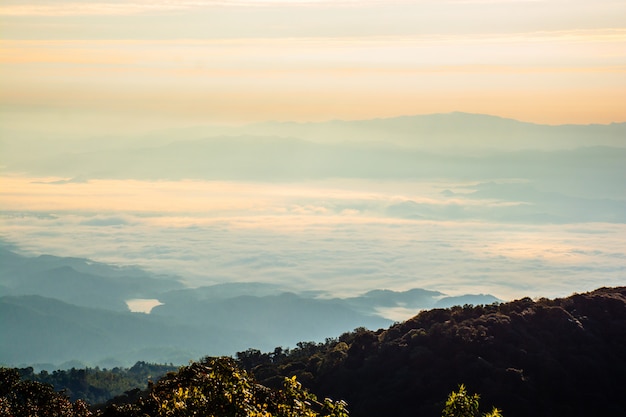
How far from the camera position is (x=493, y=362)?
67.0m

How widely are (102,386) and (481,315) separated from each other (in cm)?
8948

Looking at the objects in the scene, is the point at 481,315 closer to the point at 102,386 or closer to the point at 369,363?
the point at 369,363

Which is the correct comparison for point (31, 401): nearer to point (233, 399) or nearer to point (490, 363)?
point (233, 399)

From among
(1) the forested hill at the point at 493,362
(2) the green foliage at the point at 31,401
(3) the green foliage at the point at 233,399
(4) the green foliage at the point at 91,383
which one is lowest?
(4) the green foliage at the point at 91,383

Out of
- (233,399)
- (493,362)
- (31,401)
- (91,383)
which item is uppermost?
(233,399)

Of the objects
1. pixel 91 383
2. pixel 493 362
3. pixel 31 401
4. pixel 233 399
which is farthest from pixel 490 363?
pixel 91 383

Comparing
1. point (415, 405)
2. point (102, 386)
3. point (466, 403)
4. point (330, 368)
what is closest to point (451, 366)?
point (415, 405)

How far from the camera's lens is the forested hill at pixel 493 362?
2458 inches

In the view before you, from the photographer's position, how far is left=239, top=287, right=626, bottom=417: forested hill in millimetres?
62438

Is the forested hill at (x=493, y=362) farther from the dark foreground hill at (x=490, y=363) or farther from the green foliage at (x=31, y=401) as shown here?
the green foliage at (x=31, y=401)

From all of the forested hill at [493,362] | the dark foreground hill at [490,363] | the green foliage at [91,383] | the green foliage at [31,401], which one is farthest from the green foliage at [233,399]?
the green foliage at [91,383]

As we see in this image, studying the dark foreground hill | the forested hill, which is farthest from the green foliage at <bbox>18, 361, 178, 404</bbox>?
the forested hill

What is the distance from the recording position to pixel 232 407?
27.6 meters

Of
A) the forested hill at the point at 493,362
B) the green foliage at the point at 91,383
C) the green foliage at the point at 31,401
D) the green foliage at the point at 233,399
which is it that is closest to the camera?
the green foliage at the point at 233,399
